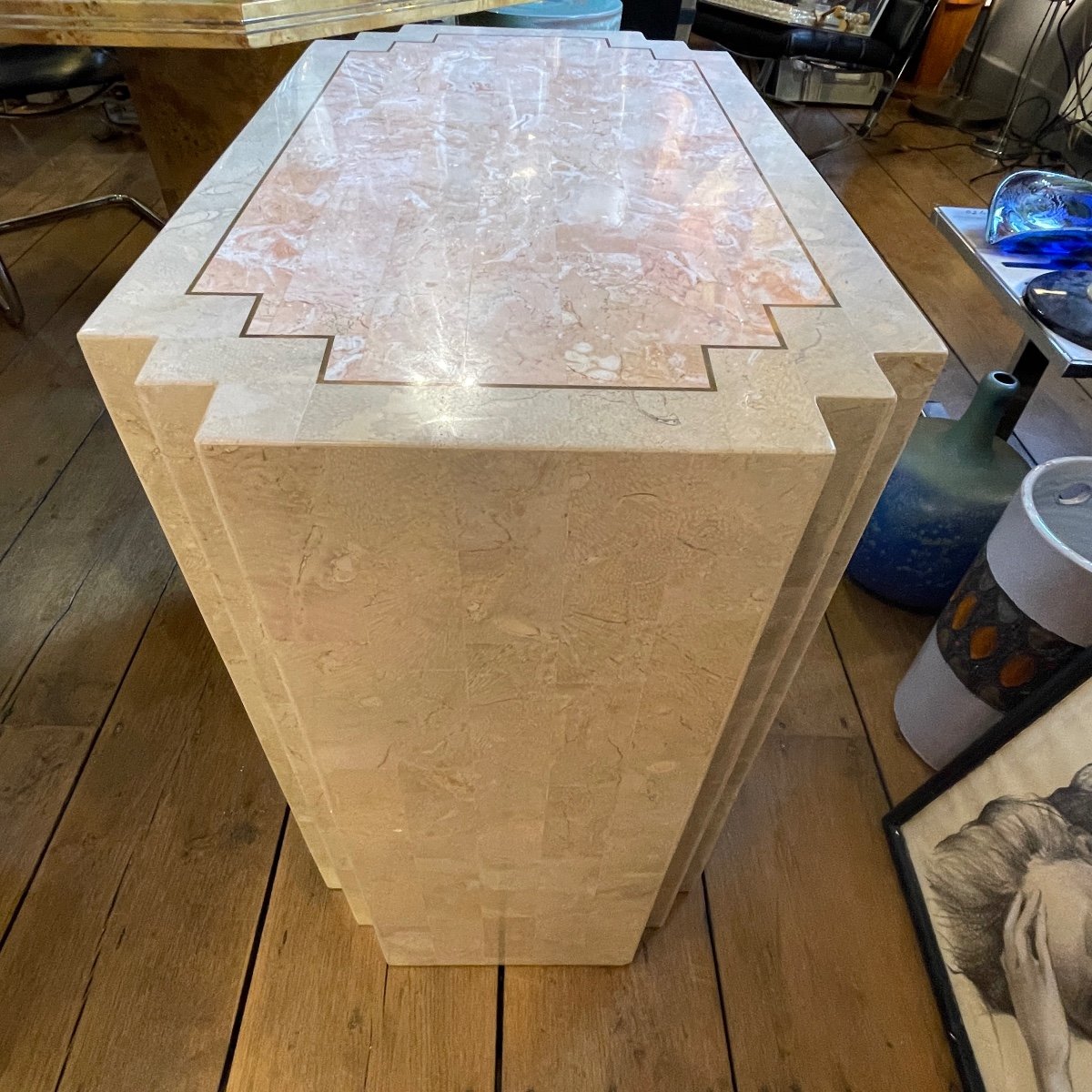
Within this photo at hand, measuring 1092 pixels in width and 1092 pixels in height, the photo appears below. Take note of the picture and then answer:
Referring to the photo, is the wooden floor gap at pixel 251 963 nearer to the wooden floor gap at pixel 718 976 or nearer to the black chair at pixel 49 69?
the wooden floor gap at pixel 718 976

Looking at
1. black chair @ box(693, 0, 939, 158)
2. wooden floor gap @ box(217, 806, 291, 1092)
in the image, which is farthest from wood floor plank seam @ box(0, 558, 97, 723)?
black chair @ box(693, 0, 939, 158)

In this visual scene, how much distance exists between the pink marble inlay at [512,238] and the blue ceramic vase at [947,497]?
0.59 metres

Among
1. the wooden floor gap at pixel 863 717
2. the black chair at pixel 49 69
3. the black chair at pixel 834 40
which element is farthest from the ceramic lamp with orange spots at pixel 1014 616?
the black chair at pixel 834 40

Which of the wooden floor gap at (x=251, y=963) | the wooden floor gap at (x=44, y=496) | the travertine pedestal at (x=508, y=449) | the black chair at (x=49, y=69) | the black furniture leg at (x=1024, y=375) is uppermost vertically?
the travertine pedestal at (x=508, y=449)

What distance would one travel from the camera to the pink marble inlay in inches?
19.4

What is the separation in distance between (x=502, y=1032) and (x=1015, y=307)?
3.56ft

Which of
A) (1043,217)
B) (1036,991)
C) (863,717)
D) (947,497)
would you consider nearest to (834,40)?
(1043,217)

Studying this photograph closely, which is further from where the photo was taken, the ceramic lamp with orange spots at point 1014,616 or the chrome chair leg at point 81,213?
the chrome chair leg at point 81,213

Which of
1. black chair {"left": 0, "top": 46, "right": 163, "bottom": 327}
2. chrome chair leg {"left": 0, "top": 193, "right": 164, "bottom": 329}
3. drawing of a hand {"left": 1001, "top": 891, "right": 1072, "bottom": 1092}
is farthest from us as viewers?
chrome chair leg {"left": 0, "top": 193, "right": 164, "bottom": 329}

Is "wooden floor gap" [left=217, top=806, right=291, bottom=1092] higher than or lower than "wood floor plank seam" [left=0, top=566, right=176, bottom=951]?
higher

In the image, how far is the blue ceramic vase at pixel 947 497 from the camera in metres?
1.12

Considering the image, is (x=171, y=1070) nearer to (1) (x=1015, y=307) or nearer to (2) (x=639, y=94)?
(2) (x=639, y=94)

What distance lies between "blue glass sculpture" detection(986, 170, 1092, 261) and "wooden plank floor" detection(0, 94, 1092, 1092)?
57 centimetres

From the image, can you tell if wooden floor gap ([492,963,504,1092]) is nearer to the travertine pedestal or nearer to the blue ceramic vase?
the travertine pedestal
